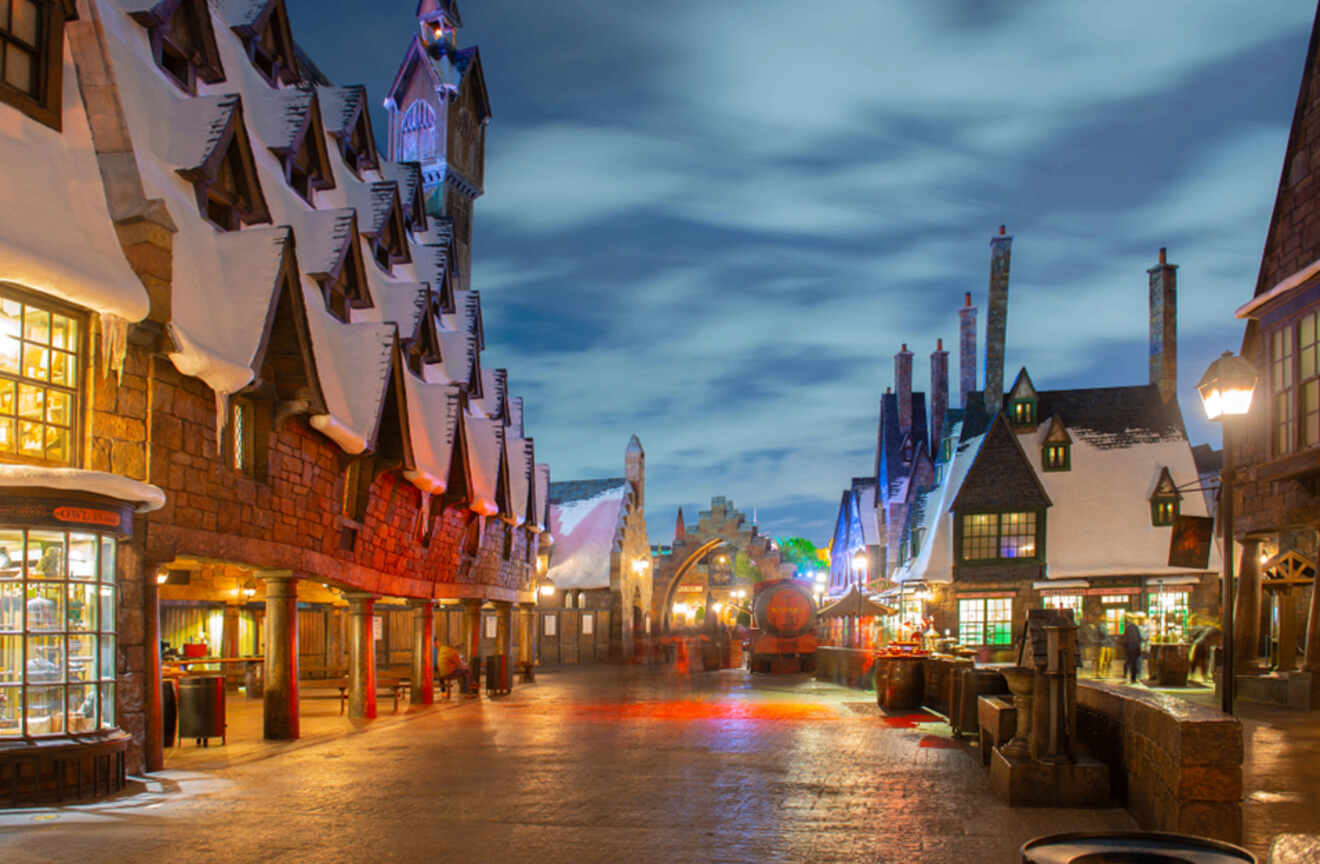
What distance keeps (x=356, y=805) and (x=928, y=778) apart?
18.3ft

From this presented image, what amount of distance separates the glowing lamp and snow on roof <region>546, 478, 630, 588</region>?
3404 cm

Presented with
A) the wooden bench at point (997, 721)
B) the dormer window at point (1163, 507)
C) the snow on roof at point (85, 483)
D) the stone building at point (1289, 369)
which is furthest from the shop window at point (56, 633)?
the dormer window at point (1163, 507)

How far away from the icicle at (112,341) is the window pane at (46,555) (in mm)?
1718

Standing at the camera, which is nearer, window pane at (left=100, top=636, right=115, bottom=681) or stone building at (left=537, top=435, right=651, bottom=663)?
window pane at (left=100, top=636, right=115, bottom=681)

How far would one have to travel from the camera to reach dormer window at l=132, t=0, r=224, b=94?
48.9ft

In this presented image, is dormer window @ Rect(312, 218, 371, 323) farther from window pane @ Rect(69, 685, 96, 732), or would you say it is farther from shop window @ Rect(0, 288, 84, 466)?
window pane @ Rect(69, 685, 96, 732)

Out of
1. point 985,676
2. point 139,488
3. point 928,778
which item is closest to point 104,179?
point 139,488

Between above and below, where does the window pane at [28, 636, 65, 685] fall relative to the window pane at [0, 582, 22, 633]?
below

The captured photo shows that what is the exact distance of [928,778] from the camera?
1172 centimetres

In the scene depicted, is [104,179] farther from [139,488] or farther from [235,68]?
[235,68]

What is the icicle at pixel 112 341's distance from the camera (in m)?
11.1

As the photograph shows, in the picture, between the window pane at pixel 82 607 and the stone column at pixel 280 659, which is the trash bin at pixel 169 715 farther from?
the window pane at pixel 82 607

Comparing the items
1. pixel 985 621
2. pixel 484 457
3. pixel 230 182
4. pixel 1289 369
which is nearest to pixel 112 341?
pixel 230 182

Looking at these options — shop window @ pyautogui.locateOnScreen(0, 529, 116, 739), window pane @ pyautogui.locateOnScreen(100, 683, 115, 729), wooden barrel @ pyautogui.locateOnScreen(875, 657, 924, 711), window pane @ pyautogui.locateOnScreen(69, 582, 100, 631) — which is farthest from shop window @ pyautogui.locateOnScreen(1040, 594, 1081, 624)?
window pane @ pyautogui.locateOnScreen(69, 582, 100, 631)
